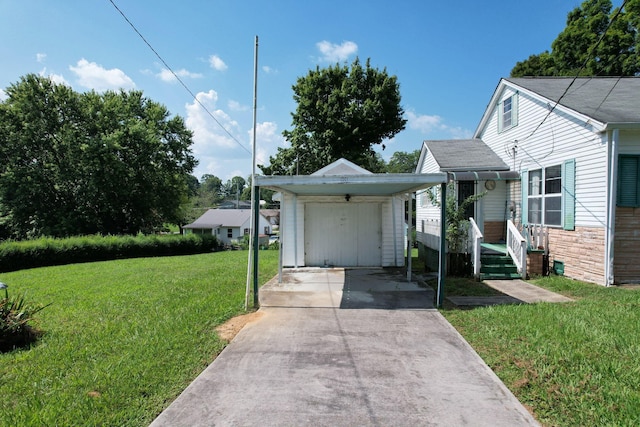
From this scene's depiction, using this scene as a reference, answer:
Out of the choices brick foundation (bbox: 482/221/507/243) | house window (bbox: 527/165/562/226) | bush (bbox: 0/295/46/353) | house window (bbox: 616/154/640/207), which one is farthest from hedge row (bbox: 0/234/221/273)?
house window (bbox: 616/154/640/207)

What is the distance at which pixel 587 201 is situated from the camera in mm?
7789

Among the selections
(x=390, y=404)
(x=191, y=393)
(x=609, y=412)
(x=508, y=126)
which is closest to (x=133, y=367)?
(x=191, y=393)

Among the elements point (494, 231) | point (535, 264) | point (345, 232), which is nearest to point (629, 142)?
point (535, 264)

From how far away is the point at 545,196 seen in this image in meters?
9.34

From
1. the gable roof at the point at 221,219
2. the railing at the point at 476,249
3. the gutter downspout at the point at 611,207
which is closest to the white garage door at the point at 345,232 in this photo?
the railing at the point at 476,249

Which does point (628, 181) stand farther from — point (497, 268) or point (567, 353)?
point (567, 353)

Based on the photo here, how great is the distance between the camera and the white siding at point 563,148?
7.52 metres

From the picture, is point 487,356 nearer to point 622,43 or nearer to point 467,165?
point 467,165

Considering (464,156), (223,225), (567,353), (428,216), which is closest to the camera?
(567,353)

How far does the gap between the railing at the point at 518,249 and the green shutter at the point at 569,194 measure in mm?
1027

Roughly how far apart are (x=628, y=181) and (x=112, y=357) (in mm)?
9783

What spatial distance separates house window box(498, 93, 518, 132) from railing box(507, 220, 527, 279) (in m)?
4.13

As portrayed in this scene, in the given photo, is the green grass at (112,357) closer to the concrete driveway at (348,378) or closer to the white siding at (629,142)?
the concrete driveway at (348,378)

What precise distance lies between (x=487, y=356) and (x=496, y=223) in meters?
8.26
